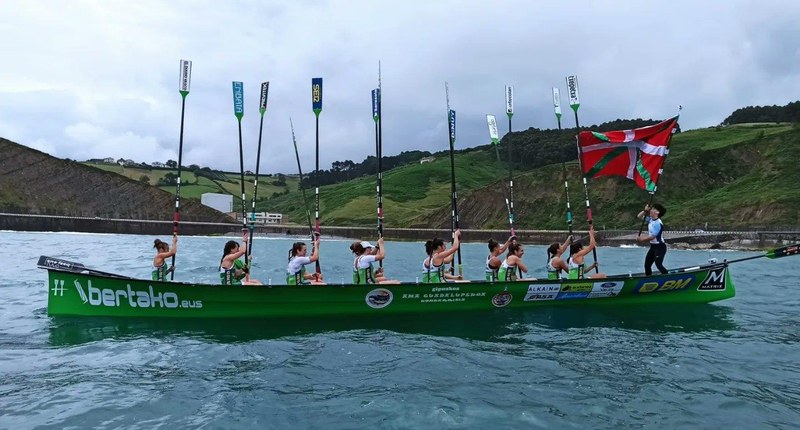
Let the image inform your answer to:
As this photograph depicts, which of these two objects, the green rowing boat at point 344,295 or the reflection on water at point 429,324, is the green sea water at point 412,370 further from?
the green rowing boat at point 344,295

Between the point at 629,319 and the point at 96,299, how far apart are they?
14809 mm

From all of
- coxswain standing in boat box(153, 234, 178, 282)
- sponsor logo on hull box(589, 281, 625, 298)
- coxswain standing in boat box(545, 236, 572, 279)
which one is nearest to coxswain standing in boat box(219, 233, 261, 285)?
coxswain standing in boat box(153, 234, 178, 282)

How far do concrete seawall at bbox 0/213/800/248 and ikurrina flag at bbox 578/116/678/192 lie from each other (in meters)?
42.3

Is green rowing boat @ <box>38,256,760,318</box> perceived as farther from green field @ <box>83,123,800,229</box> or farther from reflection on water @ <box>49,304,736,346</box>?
green field @ <box>83,123,800,229</box>

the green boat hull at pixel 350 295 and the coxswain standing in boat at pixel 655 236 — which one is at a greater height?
the coxswain standing in boat at pixel 655 236

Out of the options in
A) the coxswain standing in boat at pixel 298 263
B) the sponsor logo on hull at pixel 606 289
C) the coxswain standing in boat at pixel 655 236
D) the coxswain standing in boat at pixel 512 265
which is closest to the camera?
the coxswain standing in boat at pixel 298 263

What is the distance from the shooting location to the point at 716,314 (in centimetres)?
1716

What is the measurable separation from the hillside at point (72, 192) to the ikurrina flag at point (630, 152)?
9467 cm

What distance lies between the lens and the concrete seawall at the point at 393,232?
54.1m

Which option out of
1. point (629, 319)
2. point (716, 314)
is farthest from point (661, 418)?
point (716, 314)

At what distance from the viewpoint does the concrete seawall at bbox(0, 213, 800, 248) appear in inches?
2130

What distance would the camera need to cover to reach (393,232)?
290ft

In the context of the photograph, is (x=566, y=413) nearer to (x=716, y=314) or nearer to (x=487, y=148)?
(x=716, y=314)

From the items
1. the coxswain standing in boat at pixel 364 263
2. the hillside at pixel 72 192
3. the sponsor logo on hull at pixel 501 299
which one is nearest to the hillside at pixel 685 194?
the sponsor logo on hull at pixel 501 299
